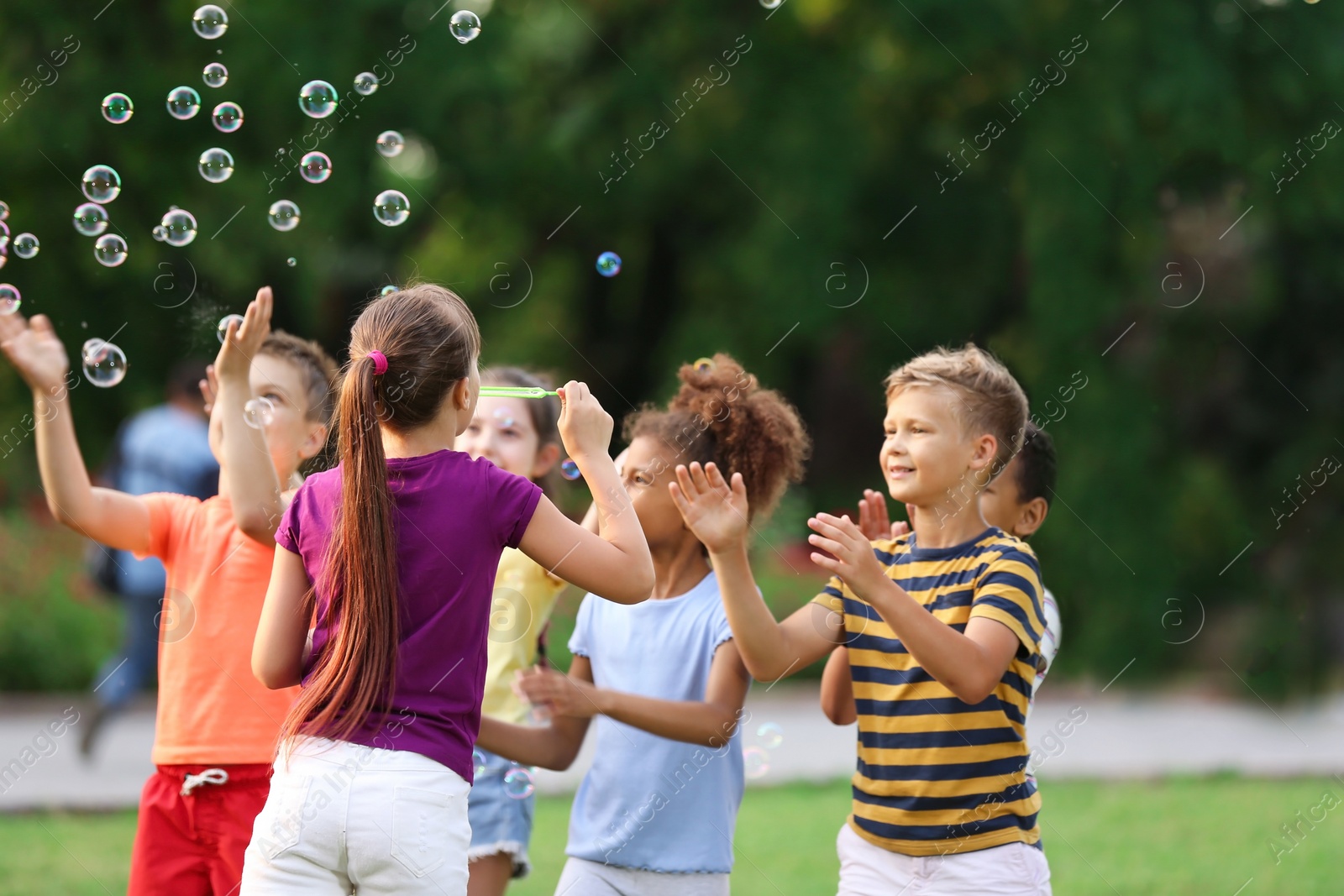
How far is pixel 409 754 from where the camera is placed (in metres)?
1.96

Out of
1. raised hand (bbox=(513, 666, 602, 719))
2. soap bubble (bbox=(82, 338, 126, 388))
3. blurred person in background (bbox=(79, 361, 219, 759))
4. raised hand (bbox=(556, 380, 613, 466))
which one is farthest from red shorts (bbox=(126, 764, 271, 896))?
blurred person in background (bbox=(79, 361, 219, 759))

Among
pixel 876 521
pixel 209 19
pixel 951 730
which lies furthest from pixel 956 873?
pixel 209 19

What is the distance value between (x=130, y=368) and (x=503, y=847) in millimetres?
7755

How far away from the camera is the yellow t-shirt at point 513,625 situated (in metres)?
2.96

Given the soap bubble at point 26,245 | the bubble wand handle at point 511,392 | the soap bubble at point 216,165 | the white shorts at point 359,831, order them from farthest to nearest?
the soap bubble at point 216,165 < the soap bubble at point 26,245 < the bubble wand handle at point 511,392 < the white shorts at point 359,831

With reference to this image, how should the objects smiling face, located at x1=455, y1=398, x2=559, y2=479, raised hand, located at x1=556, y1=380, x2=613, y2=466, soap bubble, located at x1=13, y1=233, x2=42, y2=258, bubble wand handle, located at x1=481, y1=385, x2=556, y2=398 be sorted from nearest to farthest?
raised hand, located at x1=556, y1=380, x2=613, y2=466
bubble wand handle, located at x1=481, y1=385, x2=556, y2=398
smiling face, located at x1=455, y1=398, x2=559, y2=479
soap bubble, located at x1=13, y1=233, x2=42, y2=258

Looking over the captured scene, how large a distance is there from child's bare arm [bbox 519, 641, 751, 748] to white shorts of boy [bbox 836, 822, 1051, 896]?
0.38 meters

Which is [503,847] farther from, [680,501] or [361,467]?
[361,467]

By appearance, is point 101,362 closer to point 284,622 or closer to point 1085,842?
point 284,622

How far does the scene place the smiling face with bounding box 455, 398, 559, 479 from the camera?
3.09 metres

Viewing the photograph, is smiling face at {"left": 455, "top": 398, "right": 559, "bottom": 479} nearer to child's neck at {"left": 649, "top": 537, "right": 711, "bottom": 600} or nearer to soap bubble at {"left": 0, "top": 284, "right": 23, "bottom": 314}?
child's neck at {"left": 649, "top": 537, "right": 711, "bottom": 600}

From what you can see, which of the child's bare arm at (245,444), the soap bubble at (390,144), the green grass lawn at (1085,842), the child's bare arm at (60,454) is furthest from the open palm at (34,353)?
the green grass lawn at (1085,842)

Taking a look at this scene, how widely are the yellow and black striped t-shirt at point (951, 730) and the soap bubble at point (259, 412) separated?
1273mm

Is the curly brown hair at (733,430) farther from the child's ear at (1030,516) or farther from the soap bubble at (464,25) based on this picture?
the soap bubble at (464,25)
